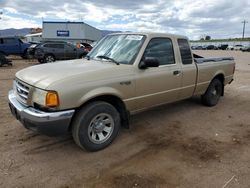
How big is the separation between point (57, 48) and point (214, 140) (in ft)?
51.6

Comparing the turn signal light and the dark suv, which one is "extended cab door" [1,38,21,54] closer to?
the dark suv

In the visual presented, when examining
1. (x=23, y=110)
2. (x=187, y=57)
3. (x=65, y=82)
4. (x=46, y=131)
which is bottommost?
(x=46, y=131)

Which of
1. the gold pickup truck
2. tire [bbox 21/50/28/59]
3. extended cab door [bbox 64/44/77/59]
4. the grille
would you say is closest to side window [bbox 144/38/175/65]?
the gold pickup truck

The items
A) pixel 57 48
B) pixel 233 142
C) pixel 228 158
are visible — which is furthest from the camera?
pixel 57 48

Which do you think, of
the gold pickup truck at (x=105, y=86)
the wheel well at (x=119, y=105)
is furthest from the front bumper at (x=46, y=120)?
the wheel well at (x=119, y=105)

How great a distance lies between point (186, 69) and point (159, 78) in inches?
38.5

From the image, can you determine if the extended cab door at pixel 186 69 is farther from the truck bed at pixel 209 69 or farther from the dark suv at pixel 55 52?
the dark suv at pixel 55 52

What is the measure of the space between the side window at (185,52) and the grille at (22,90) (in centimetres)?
327

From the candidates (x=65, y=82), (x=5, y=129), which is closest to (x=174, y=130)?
(x=65, y=82)

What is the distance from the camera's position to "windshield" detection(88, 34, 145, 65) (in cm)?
463

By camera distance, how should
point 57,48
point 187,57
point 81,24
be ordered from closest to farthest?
point 187,57, point 57,48, point 81,24

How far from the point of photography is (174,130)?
516 cm

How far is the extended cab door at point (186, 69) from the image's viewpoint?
5516 millimetres

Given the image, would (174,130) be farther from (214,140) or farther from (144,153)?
(144,153)
